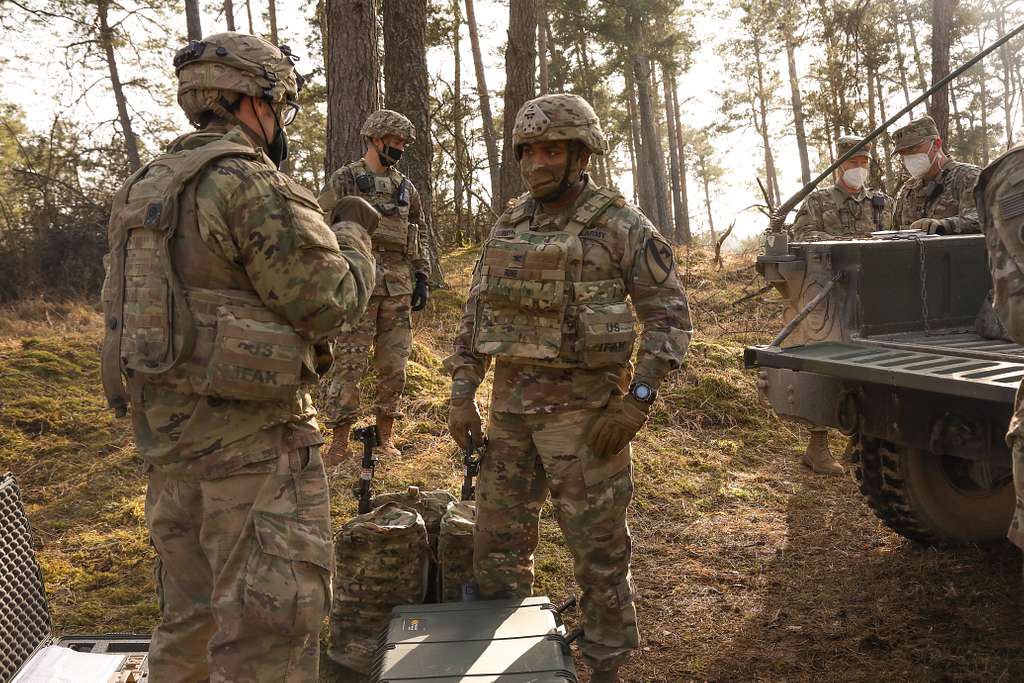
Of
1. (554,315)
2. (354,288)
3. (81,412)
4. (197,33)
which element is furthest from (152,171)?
(197,33)

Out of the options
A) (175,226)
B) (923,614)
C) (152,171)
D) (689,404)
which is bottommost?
(923,614)

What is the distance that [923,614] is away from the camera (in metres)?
3.89

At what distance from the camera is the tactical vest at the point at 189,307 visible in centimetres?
226

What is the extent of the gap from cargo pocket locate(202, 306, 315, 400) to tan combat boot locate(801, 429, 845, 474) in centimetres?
471

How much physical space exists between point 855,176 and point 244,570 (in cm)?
620

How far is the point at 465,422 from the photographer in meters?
3.39

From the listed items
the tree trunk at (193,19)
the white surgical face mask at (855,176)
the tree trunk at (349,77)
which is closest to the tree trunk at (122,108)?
the tree trunk at (193,19)

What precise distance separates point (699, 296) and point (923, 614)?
8.13 m

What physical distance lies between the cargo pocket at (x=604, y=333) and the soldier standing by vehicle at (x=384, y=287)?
3.08m

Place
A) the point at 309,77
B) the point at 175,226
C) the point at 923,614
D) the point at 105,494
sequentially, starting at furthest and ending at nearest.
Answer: the point at 309,77 < the point at 105,494 < the point at 923,614 < the point at 175,226

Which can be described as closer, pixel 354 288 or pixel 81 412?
pixel 354 288

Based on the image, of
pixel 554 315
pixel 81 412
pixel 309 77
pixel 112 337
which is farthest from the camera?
pixel 309 77

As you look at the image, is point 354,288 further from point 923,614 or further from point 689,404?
point 689,404

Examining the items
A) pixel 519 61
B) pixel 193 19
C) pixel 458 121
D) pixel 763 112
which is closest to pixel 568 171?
pixel 519 61
